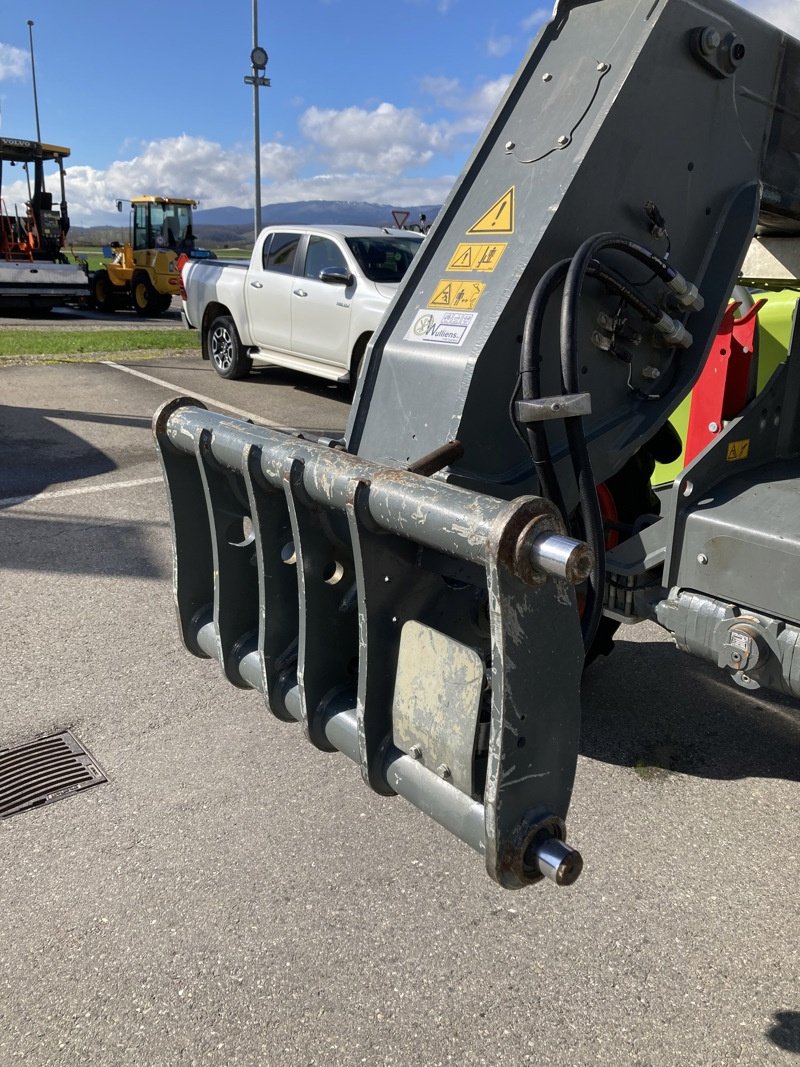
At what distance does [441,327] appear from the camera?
9.02ft

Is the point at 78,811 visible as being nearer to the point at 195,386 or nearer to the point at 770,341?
the point at 770,341

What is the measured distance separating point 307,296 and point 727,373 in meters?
7.44

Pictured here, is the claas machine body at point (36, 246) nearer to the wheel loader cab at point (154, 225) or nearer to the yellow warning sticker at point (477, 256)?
the wheel loader cab at point (154, 225)

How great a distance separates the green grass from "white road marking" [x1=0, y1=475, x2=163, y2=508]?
7.00m

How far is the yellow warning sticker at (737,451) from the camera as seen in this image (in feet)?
9.23

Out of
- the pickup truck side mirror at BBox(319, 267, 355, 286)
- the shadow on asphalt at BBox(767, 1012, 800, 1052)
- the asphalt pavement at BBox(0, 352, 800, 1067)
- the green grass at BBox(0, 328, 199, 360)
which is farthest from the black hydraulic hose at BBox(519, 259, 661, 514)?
the green grass at BBox(0, 328, 199, 360)

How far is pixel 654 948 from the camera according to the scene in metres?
2.48

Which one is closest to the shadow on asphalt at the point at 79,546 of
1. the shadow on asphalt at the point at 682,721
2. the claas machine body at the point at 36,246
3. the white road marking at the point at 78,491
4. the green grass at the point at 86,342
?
the white road marking at the point at 78,491

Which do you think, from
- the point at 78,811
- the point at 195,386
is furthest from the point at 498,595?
the point at 195,386

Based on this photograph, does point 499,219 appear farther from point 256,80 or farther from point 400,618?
point 256,80

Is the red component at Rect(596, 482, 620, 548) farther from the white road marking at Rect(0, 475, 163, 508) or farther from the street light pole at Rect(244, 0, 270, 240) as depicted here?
the street light pole at Rect(244, 0, 270, 240)

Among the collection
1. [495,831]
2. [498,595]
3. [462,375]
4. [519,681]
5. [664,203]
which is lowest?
[495,831]

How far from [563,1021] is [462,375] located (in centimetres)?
168

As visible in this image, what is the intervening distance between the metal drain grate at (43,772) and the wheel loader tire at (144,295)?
19053mm
